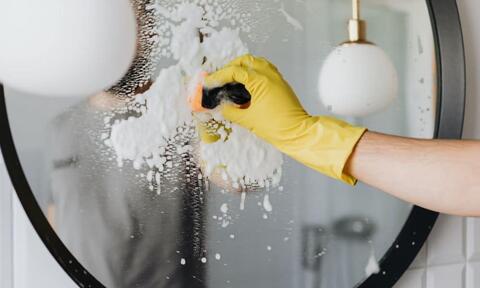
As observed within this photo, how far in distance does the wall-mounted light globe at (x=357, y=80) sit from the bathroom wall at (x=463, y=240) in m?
0.20

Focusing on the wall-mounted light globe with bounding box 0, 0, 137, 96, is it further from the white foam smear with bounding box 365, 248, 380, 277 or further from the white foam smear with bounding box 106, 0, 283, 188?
the white foam smear with bounding box 365, 248, 380, 277

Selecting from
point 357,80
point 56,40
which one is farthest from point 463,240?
point 56,40

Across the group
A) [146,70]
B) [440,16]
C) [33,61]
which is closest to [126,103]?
Answer: [146,70]

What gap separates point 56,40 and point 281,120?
0.27 meters

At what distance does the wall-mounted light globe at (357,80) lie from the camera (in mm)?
888

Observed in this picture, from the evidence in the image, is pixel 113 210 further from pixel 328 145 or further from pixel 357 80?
pixel 357 80

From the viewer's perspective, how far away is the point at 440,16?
0.98 metres

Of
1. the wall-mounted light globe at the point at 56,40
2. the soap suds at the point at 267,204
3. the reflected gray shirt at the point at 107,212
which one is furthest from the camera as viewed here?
the soap suds at the point at 267,204

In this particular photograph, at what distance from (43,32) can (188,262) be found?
1.08 feet

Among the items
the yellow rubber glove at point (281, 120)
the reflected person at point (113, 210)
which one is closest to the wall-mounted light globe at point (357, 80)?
the yellow rubber glove at point (281, 120)

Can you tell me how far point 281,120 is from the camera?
0.74m

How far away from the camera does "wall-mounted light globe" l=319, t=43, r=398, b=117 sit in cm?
89

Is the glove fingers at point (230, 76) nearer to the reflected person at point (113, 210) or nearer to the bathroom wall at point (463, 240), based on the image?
the reflected person at point (113, 210)

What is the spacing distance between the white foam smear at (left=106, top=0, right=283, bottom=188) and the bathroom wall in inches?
15.5
